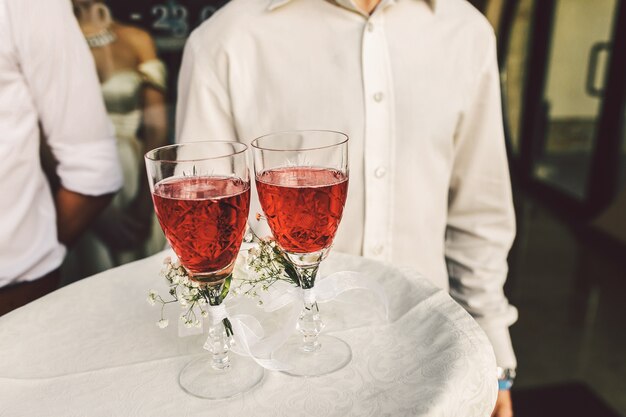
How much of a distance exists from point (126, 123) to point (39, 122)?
1.35 feet

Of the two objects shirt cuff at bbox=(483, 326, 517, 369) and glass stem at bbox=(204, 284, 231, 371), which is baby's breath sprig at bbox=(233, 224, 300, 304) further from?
shirt cuff at bbox=(483, 326, 517, 369)

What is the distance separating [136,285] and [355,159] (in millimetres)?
560

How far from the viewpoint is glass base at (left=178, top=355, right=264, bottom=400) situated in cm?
72

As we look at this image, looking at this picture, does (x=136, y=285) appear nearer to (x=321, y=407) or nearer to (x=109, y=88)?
(x=321, y=407)

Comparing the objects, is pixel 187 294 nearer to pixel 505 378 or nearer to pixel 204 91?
pixel 204 91

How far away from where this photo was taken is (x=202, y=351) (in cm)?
82

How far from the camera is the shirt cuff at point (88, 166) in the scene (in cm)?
153

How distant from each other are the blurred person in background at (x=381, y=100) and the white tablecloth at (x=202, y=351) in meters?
0.35

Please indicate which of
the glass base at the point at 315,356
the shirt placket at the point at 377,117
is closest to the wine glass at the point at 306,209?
the glass base at the point at 315,356

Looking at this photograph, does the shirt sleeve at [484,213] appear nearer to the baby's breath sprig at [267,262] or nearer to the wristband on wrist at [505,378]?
the wristband on wrist at [505,378]

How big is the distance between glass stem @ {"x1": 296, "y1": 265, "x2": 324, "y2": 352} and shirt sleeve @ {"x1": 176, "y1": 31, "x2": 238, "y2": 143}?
0.57 m

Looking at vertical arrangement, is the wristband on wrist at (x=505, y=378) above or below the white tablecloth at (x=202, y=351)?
below

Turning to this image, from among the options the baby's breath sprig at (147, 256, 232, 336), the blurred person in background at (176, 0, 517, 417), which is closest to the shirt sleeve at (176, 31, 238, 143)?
the blurred person in background at (176, 0, 517, 417)

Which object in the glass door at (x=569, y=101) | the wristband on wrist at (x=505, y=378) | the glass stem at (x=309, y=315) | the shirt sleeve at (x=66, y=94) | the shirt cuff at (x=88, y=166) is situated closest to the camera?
the glass stem at (x=309, y=315)
